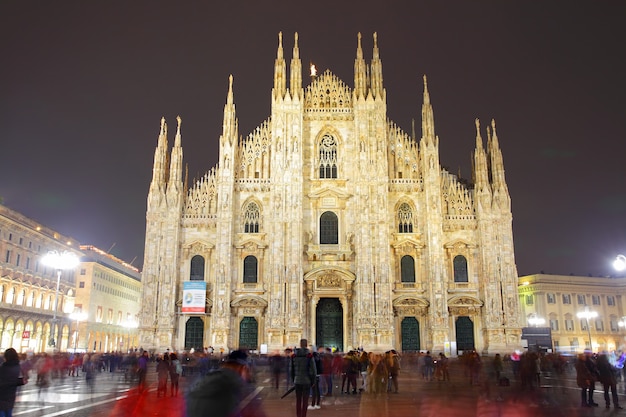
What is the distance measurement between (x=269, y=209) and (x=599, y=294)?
5886cm

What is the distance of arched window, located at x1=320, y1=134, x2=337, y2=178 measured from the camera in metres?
51.5

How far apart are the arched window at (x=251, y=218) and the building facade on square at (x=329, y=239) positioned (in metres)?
Result: 0.12

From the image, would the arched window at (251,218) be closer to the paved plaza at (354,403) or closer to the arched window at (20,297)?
the arched window at (20,297)

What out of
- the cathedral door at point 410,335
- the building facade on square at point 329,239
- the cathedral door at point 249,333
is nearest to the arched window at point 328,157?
the building facade on square at point 329,239

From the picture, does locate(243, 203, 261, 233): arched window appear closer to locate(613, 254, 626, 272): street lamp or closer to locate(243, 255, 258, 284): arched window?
locate(243, 255, 258, 284): arched window

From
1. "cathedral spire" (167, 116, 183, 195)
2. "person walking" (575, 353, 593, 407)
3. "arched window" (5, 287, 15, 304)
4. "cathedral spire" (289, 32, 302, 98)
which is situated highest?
"cathedral spire" (289, 32, 302, 98)

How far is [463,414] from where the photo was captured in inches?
625

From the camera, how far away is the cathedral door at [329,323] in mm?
48562

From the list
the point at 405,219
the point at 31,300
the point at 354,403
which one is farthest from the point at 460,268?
the point at 31,300

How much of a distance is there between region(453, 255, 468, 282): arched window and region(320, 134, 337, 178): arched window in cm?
1264

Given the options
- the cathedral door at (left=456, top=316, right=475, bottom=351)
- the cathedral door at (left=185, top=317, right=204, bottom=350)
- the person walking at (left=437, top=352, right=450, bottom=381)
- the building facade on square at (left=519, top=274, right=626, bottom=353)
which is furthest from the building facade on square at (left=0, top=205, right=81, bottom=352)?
the building facade on square at (left=519, top=274, right=626, bottom=353)

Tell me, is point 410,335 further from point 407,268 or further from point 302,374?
point 302,374

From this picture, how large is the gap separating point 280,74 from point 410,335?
24868mm

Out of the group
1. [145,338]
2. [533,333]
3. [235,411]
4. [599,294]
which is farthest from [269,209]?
[599,294]
